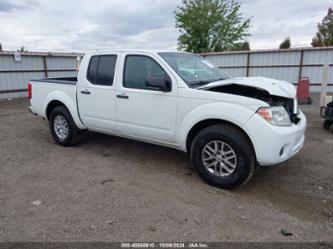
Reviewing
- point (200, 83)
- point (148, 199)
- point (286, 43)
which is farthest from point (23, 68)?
point (286, 43)

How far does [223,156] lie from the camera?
3479 millimetres

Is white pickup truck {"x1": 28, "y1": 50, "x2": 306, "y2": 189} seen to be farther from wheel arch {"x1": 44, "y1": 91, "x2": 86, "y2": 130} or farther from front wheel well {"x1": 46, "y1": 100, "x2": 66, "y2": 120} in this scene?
front wheel well {"x1": 46, "y1": 100, "x2": 66, "y2": 120}

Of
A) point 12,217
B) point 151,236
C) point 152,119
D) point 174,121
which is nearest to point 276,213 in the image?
point 151,236

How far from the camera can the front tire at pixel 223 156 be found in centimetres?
330

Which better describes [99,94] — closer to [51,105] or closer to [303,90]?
[51,105]

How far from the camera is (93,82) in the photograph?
471 centimetres

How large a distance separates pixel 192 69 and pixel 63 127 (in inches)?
114

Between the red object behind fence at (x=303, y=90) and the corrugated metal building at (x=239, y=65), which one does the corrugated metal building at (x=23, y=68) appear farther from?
the red object behind fence at (x=303, y=90)

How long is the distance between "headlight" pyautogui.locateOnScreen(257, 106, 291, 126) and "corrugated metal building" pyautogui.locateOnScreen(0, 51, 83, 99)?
44.8 feet

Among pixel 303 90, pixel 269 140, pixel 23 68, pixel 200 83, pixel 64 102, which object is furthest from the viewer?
pixel 23 68

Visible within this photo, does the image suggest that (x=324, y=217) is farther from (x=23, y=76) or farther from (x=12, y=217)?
(x=23, y=76)

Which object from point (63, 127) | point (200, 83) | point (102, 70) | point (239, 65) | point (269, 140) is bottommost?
point (63, 127)

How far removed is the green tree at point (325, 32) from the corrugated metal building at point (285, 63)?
60.5ft

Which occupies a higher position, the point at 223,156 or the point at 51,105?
the point at 51,105
